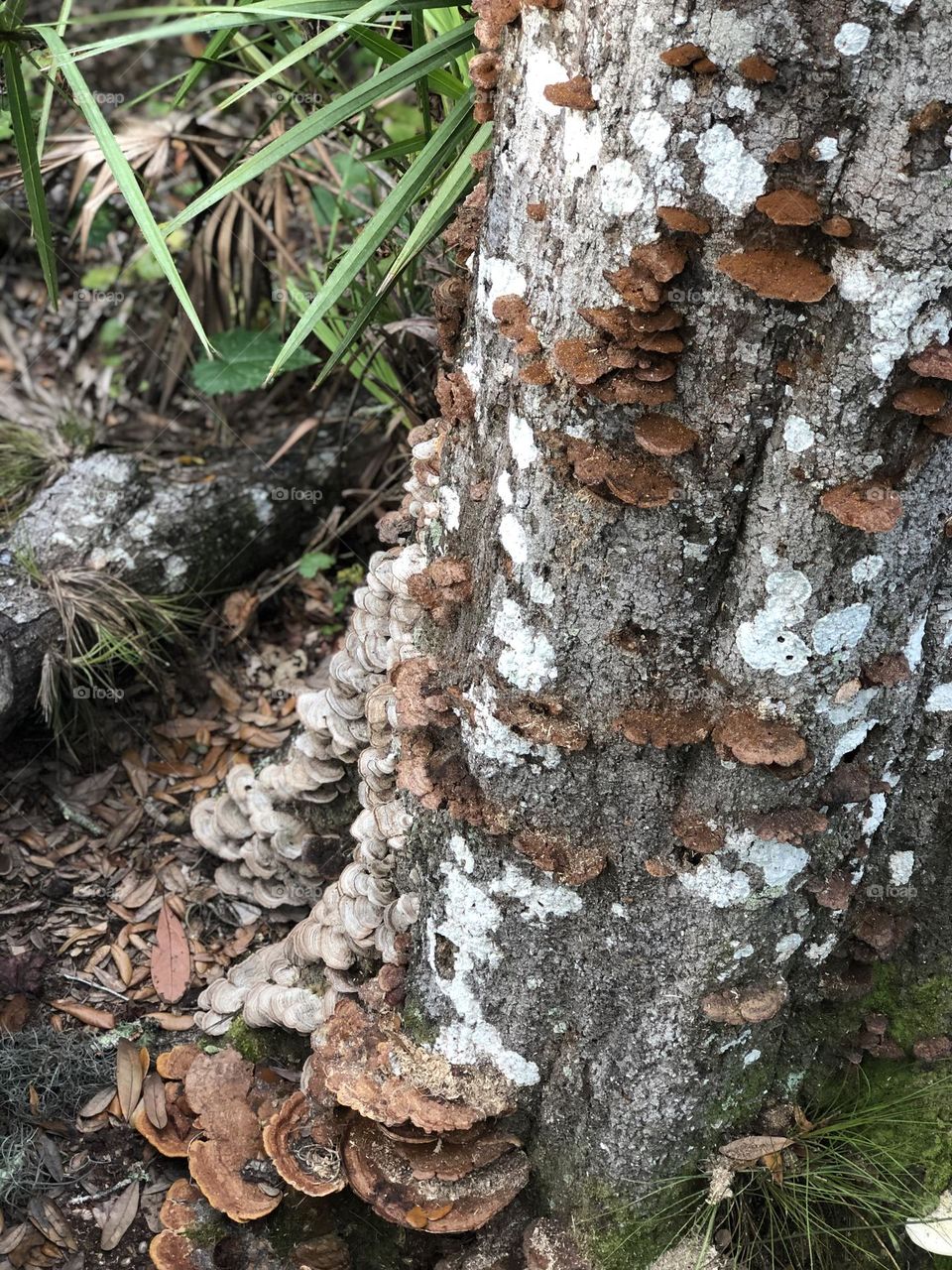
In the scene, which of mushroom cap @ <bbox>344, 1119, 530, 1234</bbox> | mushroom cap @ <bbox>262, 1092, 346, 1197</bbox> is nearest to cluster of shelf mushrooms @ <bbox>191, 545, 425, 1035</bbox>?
mushroom cap @ <bbox>262, 1092, 346, 1197</bbox>

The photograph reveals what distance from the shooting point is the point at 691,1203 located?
2717 mm

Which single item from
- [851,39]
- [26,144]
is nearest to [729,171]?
[851,39]

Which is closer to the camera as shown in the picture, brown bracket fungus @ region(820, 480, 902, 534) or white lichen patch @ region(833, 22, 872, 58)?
white lichen patch @ region(833, 22, 872, 58)

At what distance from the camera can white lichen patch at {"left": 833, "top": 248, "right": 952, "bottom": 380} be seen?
1.70 meters

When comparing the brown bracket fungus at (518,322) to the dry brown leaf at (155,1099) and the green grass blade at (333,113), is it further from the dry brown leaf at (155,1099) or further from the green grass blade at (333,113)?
the dry brown leaf at (155,1099)

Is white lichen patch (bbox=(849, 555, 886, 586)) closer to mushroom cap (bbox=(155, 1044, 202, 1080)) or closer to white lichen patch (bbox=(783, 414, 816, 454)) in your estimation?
white lichen patch (bbox=(783, 414, 816, 454))

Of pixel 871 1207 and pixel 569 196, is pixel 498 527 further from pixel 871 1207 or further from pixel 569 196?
pixel 871 1207

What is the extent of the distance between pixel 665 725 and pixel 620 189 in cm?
102

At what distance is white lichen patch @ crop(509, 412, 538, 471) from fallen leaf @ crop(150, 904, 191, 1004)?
241 centimetres

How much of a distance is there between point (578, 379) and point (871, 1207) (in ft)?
6.62

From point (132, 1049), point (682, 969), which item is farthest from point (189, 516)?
point (682, 969)

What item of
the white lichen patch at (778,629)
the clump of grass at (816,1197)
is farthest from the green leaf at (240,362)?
the clump of grass at (816,1197)

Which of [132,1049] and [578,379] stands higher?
[578,379]

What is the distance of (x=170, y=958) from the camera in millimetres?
3709
